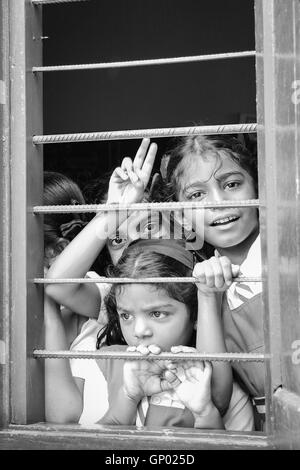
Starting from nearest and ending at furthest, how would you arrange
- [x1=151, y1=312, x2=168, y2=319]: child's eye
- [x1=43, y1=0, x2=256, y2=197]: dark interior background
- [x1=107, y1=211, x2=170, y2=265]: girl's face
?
[x1=151, y1=312, x2=168, y2=319]: child's eye, [x1=107, y1=211, x2=170, y2=265]: girl's face, [x1=43, y1=0, x2=256, y2=197]: dark interior background

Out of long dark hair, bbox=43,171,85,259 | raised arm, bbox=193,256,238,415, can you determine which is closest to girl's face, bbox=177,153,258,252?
raised arm, bbox=193,256,238,415

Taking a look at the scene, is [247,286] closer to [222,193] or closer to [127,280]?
[222,193]

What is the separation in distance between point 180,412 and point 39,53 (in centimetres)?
90

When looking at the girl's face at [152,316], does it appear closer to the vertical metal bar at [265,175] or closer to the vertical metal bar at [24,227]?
the vertical metal bar at [24,227]

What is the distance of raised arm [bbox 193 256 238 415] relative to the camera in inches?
62.3

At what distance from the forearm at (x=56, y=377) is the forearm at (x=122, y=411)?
9cm

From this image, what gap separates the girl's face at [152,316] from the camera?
1.77 metres

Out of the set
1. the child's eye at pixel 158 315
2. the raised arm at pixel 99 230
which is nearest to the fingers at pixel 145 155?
the raised arm at pixel 99 230

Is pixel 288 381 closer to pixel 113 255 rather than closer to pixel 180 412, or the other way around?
pixel 180 412

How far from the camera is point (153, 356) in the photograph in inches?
61.4

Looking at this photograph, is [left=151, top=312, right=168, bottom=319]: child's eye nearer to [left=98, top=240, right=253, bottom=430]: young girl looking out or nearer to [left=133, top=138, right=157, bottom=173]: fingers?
[left=98, top=240, right=253, bottom=430]: young girl looking out

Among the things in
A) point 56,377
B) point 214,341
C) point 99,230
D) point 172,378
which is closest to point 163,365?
point 172,378

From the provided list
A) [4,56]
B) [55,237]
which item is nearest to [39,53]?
[4,56]

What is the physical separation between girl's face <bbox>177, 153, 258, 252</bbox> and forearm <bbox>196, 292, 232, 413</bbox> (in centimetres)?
25
